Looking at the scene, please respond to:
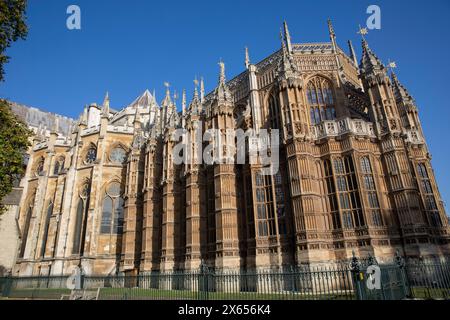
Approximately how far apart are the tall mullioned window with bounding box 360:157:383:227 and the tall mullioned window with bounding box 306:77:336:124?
18.6 feet

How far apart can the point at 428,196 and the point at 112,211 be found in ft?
103

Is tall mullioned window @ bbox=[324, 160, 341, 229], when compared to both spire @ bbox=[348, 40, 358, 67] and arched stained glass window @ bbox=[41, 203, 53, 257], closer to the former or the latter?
spire @ bbox=[348, 40, 358, 67]

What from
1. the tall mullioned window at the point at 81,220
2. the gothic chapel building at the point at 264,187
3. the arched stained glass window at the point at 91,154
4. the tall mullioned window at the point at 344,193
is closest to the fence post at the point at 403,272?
the gothic chapel building at the point at 264,187

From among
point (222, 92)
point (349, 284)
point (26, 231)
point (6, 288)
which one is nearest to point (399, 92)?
point (222, 92)

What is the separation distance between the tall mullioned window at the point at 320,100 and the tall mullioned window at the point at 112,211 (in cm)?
2505

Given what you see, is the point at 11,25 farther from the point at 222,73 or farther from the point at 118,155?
the point at 118,155

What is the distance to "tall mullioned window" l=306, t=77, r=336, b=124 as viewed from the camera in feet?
76.5

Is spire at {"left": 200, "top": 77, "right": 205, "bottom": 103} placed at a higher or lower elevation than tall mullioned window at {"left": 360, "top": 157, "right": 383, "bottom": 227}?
higher

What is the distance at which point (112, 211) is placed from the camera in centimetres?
3553

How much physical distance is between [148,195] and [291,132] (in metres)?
18.1

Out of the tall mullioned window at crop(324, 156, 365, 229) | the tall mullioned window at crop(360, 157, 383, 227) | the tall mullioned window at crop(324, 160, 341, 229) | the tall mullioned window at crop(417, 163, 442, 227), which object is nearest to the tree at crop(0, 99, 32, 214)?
the tall mullioned window at crop(324, 160, 341, 229)

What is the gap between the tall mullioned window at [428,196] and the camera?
1877 centimetres

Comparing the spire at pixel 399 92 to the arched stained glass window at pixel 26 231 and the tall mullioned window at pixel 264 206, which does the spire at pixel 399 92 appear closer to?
the tall mullioned window at pixel 264 206

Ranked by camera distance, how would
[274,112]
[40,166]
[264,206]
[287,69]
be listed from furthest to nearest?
[40,166] < [274,112] < [287,69] < [264,206]
